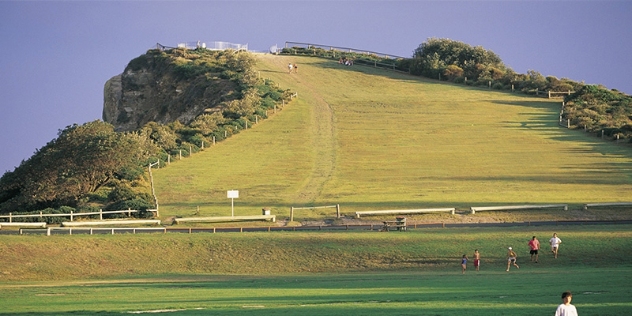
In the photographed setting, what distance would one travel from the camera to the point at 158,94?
129 metres

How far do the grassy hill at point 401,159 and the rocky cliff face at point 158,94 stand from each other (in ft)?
43.2

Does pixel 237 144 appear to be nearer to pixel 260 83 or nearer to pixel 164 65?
pixel 260 83

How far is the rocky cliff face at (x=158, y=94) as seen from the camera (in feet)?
382

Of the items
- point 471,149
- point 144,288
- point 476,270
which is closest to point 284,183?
point 471,149

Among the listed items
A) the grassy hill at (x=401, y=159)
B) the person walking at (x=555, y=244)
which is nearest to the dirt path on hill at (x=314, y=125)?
the grassy hill at (x=401, y=159)

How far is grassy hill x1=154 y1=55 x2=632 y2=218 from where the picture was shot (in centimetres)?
6328

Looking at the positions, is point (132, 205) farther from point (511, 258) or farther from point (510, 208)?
point (511, 258)

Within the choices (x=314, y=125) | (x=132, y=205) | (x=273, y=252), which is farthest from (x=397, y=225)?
(x=314, y=125)

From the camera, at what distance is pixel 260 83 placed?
379 ft

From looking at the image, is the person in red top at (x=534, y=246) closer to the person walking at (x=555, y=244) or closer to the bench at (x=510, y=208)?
the person walking at (x=555, y=244)

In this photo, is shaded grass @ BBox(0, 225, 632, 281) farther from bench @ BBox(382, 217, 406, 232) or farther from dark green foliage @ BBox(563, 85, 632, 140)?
dark green foliage @ BBox(563, 85, 632, 140)

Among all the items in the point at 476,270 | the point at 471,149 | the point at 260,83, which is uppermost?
the point at 260,83

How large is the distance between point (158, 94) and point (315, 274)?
92.7 metres

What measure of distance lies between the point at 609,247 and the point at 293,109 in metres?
63.5
